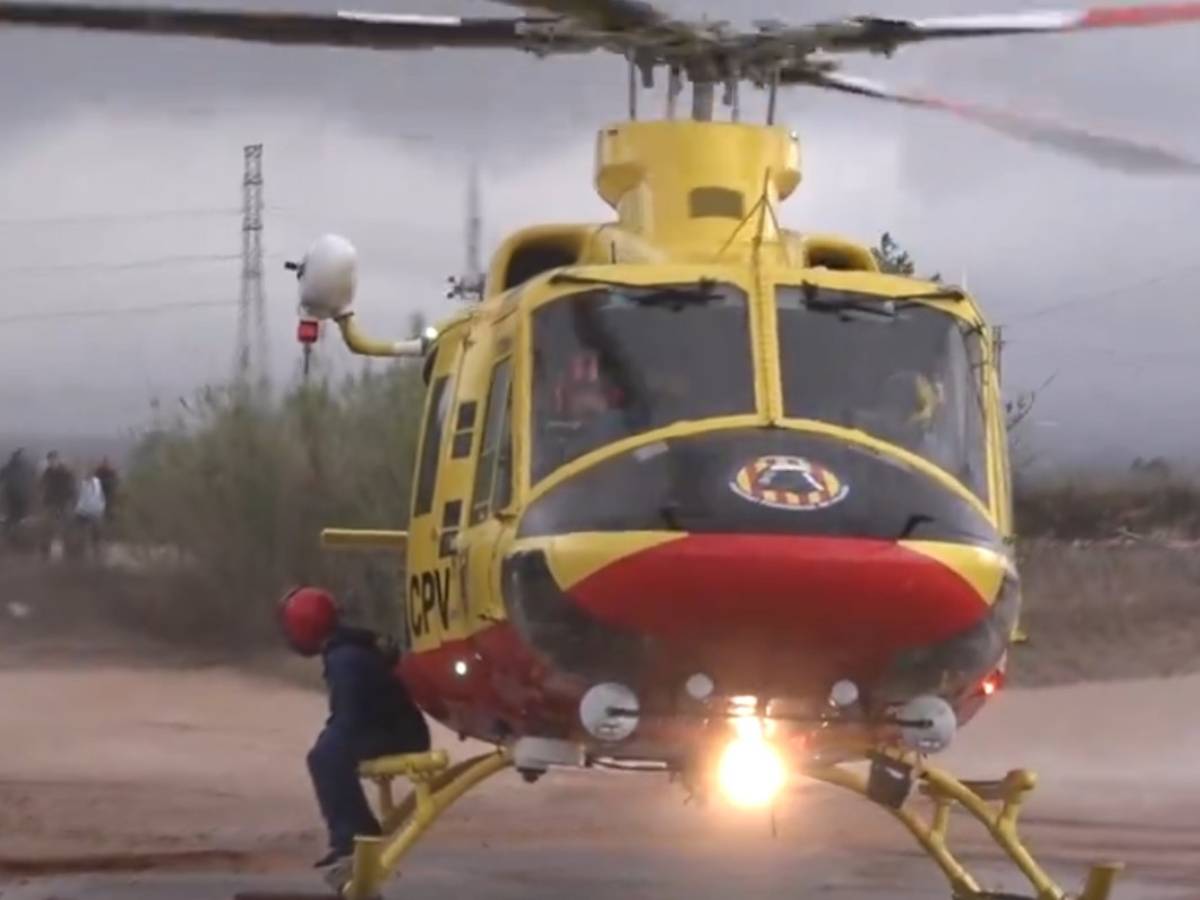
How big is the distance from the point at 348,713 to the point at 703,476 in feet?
10.2

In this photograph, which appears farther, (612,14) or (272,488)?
(272,488)

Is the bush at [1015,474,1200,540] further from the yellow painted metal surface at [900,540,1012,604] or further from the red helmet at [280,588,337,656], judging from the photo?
the yellow painted metal surface at [900,540,1012,604]

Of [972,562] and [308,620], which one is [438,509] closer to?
[308,620]

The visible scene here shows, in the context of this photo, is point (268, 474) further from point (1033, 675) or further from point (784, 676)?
point (784, 676)

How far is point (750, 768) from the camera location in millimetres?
9086

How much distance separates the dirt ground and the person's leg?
0.77 m

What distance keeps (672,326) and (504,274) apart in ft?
5.59

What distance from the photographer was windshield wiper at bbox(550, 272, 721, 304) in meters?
9.12

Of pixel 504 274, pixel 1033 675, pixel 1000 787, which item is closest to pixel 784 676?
pixel 1000 787

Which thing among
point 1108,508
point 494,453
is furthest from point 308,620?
point 1108,508

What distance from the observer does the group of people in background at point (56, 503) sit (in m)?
29.5

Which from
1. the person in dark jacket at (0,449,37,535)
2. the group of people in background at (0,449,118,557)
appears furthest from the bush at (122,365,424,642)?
the person in dark jacket at (0,449,37,535)

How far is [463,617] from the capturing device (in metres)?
9.49

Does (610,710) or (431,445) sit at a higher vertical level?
(431,445)
